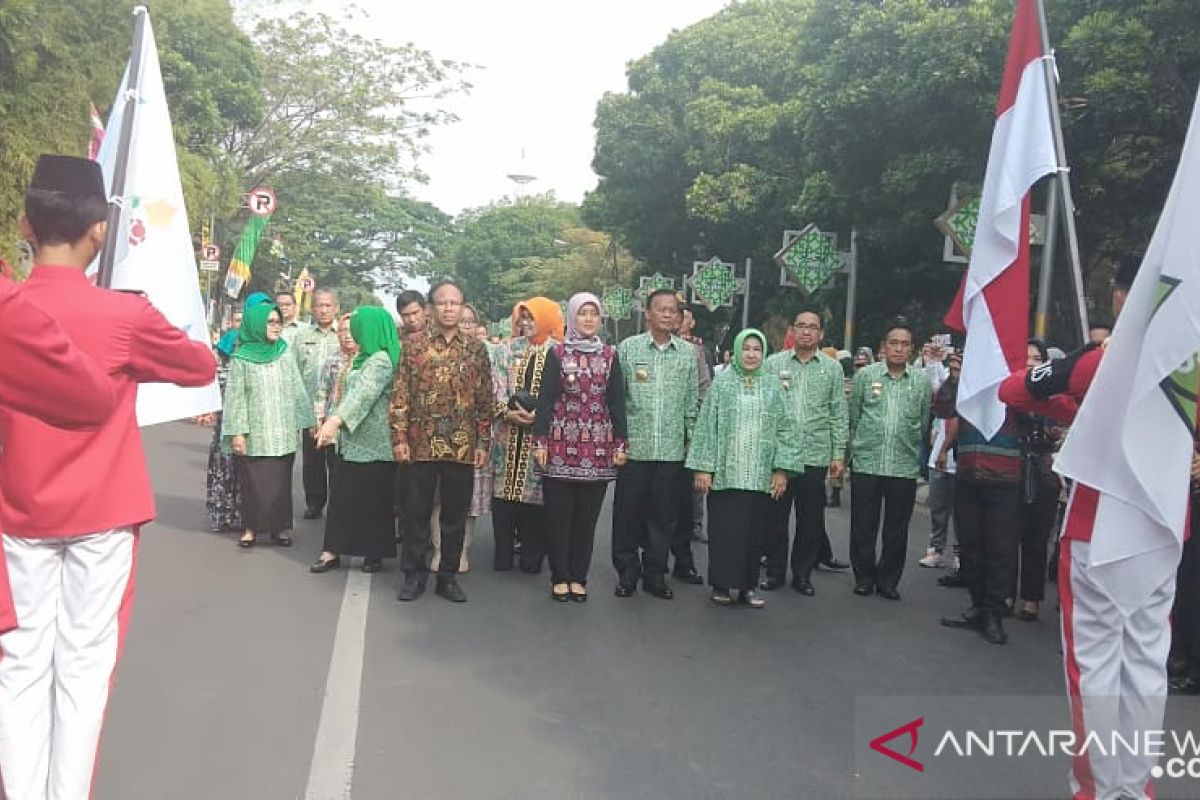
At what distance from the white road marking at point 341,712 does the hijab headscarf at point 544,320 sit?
218 centimetres

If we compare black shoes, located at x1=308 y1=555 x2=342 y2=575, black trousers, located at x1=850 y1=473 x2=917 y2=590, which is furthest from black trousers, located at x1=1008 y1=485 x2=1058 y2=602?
black shoes, located at x1=308 y1=555 x2=342 y2=575

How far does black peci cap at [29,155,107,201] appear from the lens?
318cm

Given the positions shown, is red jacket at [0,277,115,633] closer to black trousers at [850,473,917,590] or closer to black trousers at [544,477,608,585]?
black trousers at [544,477,608,585]

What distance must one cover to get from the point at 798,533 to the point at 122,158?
514cm

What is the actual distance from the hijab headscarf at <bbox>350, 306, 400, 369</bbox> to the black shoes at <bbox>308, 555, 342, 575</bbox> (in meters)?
1.31

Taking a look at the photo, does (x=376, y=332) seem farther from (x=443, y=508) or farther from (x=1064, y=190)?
(x=1064, y=190)

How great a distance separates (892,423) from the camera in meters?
7.62

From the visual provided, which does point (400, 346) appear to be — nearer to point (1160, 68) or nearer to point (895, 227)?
point (1160, 68)

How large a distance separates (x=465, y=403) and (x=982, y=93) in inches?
382

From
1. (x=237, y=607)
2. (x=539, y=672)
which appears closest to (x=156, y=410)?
(x=539, y=672)

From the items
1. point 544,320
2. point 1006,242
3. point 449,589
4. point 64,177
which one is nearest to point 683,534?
point 544,320

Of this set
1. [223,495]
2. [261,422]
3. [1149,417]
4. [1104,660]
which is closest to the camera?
[1149,417]

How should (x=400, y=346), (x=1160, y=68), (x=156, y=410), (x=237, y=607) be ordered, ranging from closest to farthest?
(x=156, y=410), (x=237, y=607), (x=400, y=346), (x=1160, y=68)

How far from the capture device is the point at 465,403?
6.89 metres
